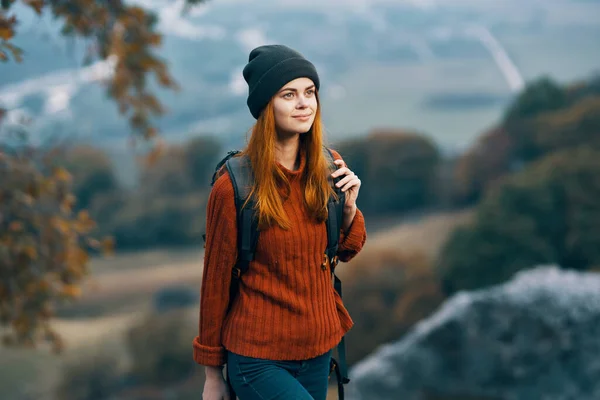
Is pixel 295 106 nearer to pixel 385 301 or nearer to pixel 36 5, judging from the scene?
pixel 36 5

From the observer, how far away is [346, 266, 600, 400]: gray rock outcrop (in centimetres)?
742

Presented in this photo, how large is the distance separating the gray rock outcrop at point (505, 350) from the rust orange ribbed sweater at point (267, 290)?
564 centimetres

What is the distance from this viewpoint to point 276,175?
242 cm

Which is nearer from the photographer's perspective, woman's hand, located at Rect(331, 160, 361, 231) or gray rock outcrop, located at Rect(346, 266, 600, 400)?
woman's hand, located at Rect(331, 160, 361, 231)

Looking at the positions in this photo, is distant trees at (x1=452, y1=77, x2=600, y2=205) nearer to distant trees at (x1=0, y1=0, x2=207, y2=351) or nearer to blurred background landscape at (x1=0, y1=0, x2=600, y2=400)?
blurred background landscape at (x1=0, y1=0, x2=600, y2=400)

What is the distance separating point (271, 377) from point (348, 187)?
0.64 m

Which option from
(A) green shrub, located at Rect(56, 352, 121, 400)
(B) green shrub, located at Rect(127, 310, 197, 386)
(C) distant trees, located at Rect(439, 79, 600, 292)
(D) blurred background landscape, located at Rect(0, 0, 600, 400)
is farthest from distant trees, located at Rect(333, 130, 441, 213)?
(A) green shrub, located at Rect(56, 352, 121, 400)

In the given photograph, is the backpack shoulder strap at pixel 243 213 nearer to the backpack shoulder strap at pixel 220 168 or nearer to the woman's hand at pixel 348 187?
the backpack shoulder strap at pixel 220 168

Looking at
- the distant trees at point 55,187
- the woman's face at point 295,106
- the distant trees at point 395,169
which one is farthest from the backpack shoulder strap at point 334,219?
the distant trees at point 395,169

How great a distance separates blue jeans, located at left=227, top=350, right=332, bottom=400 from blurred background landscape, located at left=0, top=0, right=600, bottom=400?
6.35 feet

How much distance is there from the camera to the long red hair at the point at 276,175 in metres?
2.34

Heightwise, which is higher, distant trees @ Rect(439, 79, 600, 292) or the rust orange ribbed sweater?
distant trees @ Rect(439, 79, 600, 292)

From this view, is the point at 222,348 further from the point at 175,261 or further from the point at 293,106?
the point at 175,261

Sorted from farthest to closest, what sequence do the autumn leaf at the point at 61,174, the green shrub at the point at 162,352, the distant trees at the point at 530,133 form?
1. the distant trees at the point at 530,133
2. the green shrub at the point at 162,352
3. the autumn leaf at the point at 61,174
